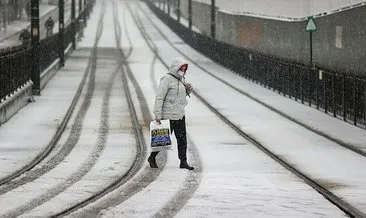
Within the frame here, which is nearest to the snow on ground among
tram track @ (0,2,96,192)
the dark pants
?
tram track @ (0,2,96,192)

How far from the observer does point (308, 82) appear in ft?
91.9

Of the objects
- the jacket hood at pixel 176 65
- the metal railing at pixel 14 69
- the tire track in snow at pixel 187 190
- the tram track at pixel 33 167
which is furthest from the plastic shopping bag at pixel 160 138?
the metal railing at pixel 14 69

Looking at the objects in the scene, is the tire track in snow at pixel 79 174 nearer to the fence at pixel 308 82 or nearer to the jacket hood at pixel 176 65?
the jacket hood at pixel 176 65

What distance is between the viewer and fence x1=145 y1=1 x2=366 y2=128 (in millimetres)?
22169

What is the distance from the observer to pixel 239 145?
1777 centimetres

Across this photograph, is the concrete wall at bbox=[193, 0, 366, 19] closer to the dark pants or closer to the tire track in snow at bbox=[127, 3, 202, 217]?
the tire track in snow at bbox=[127, 3, 202, 217]

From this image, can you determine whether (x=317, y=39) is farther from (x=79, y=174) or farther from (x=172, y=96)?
(x=79, y=174)

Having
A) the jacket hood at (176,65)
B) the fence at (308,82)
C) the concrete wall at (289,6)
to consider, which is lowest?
the fence at (308,82)

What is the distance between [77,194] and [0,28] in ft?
281

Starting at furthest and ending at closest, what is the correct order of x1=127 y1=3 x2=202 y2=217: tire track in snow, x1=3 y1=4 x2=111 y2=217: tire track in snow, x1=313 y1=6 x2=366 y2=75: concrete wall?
x1=313 y1=6 x2=366 y2=75: concrete wall → x1=3 y1=4 x2=111 y2=217: tire track in snow → x1=127 y1=3 x2=202 y2=217: tire track in snow

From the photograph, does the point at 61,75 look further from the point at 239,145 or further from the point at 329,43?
the point at 239,145

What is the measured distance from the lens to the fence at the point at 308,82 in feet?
72.7

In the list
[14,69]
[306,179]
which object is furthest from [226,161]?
[14,69]

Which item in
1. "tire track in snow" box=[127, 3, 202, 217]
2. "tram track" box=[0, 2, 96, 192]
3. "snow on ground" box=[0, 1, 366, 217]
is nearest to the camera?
"tire track in snow" box=[127, 3, 202, 217]
